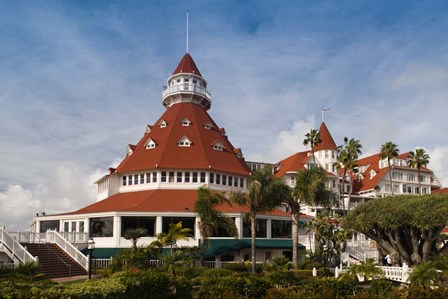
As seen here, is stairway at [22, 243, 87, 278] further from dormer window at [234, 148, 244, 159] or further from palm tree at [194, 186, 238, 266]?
dormer window at [234, 148, 244, 159]

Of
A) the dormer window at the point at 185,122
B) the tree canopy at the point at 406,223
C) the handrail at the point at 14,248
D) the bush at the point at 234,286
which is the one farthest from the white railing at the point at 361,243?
the bush at the point at 234,286


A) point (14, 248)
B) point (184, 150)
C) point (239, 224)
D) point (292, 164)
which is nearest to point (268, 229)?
point (239, 224)

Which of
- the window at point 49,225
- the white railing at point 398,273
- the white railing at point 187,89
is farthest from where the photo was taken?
the white railing at point 187,89

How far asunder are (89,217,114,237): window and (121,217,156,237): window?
127 centimetres

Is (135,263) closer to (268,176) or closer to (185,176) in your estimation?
(268,176)

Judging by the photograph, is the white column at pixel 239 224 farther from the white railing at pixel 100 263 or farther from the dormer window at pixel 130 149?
the dormer window at pixel 130 149

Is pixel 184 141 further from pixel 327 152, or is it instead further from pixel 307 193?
pixel 327 152

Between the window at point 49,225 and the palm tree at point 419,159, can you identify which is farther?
the palm tree at point 419,159

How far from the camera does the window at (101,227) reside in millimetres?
42438

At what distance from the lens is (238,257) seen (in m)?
43.2

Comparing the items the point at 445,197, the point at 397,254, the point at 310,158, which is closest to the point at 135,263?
the point at 397,254

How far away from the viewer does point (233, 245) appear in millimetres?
41375

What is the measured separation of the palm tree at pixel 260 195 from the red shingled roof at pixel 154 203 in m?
7.19

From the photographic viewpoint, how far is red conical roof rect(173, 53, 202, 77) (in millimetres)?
63666
